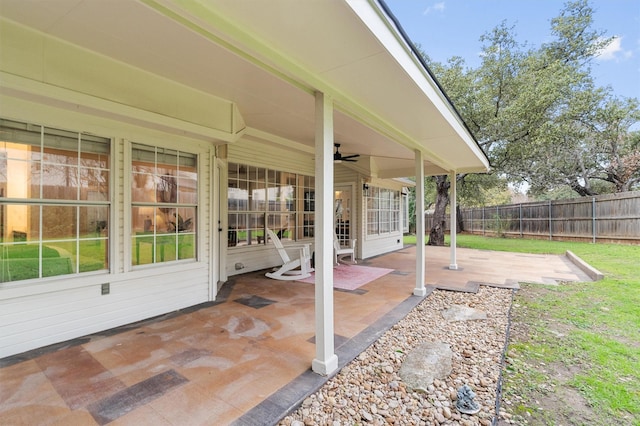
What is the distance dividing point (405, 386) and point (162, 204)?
3.53 metres

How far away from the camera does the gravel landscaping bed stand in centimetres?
195

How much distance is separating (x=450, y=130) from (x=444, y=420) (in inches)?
133

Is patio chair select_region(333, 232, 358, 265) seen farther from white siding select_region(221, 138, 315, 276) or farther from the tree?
the tree

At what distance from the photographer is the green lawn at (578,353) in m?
2.11

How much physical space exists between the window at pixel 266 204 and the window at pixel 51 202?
259cm

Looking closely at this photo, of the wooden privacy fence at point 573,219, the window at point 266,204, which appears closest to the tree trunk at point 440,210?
the wooden privacy fence at point 573,219

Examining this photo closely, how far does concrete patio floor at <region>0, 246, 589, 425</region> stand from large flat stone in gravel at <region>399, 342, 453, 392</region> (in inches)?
18.7

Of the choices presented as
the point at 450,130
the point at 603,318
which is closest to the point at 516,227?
the point at 603,318

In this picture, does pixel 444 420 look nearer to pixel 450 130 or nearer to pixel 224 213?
pixel 450 130

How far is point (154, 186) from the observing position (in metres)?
3.76

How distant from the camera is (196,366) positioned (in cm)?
248

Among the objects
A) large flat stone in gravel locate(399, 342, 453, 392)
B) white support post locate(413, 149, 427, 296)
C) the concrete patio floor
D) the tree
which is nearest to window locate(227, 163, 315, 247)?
the concrete patio floor

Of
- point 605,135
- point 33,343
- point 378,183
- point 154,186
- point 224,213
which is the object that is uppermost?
point 605,135

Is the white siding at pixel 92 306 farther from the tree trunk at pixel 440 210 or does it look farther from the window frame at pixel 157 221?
the tree trunk at pixel 440 210
